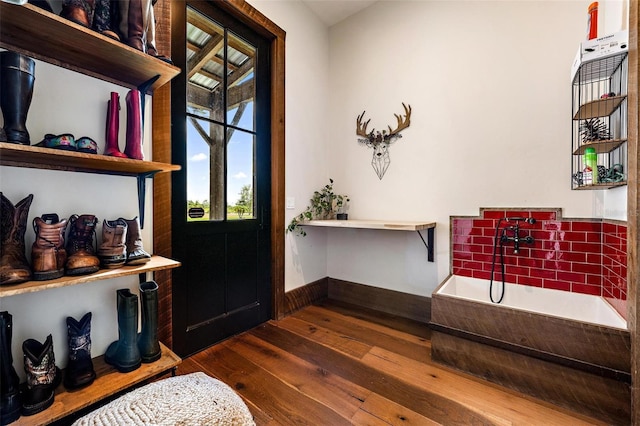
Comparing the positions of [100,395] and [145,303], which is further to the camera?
[145,303]

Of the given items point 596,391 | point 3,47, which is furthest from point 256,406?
point 3,47

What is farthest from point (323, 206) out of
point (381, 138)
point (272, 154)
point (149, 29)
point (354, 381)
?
point (149, 29)

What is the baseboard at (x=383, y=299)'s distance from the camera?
2.35m

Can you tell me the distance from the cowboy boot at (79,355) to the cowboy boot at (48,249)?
0.96 feet

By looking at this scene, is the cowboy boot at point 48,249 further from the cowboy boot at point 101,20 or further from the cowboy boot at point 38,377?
the cowboy boot at point 101,20

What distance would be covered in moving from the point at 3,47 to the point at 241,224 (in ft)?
4.71

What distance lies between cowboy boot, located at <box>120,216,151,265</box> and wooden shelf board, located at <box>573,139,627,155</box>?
7.45 feet

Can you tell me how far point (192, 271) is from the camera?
181 cm

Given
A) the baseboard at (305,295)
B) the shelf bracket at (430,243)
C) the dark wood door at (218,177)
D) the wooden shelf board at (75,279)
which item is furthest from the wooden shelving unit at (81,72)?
the shelf bracket at (430,243)

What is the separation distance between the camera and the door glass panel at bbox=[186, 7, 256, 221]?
1.83 meters

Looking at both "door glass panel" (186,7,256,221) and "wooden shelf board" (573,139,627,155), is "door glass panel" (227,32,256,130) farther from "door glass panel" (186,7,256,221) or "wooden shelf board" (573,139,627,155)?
"wooden shelf board" (573,139,627,155)

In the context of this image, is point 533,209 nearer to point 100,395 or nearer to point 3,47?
point 100,395

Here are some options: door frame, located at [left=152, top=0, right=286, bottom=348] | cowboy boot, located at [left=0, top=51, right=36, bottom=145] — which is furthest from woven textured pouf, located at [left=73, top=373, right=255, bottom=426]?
cowboy boot, located at [left=0, top=51, right=36, bottom=145]

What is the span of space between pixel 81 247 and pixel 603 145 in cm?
255
